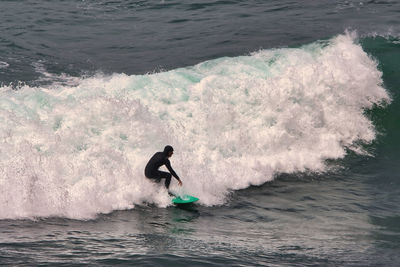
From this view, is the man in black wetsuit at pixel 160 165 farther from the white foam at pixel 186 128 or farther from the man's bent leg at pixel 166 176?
the white foam at pixel 186 128

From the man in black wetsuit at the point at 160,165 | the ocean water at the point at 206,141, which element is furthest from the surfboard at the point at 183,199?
the man in black wetsuit at the point at 160,165

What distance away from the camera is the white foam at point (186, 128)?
12945 millimetres

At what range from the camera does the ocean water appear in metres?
11.0

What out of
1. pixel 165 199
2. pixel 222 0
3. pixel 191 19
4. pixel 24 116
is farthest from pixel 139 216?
pixel 222 0

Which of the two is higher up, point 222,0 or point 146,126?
point 222,0

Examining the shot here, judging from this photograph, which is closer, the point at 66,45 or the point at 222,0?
the point at 66,45

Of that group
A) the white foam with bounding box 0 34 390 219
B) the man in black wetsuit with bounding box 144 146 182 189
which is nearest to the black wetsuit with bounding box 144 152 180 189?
the man in black wetsuit with bounding box 144 146 182 189

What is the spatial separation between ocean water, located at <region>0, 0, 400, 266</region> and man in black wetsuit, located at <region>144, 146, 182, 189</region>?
0.27 m

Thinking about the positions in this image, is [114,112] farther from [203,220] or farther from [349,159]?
[349,159]

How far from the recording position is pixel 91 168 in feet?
44.0

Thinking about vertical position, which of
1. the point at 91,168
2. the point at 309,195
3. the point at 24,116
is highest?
the point at 24,116

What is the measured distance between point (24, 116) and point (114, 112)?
7.20ft

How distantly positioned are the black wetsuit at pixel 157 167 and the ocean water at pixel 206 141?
270 mm

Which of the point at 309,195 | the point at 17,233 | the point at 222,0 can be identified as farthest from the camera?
the point at 222,0
